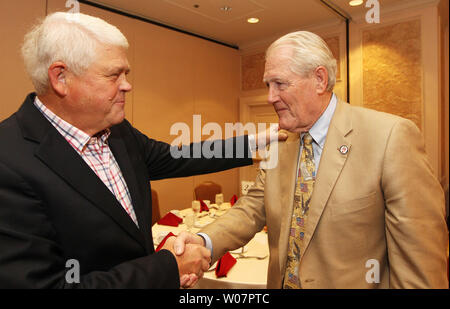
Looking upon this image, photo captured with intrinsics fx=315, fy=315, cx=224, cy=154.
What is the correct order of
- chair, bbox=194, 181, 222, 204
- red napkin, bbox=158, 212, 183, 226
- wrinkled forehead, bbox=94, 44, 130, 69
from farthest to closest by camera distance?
chair, bbox=194, 181, 222, 204 → red napkin, bbox=158, 212, 183, 226 → wrinkled forehead, bbox=94, 44, 130, 69

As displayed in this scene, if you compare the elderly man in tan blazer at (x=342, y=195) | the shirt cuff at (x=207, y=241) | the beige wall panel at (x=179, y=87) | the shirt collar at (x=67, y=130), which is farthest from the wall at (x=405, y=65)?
the shirt collar at (x=67, y=130)

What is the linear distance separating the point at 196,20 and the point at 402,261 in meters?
4.64

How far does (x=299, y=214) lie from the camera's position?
54.6 inches

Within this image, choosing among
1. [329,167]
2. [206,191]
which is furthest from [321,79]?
[206,191]

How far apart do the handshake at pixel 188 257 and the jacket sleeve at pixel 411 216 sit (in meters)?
0.79

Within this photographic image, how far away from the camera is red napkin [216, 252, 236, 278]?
1910mm

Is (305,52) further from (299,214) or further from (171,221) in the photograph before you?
(171,221)

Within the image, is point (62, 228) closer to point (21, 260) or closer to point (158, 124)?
point (21, 260)

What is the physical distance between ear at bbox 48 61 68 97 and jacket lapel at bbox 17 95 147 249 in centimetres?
11

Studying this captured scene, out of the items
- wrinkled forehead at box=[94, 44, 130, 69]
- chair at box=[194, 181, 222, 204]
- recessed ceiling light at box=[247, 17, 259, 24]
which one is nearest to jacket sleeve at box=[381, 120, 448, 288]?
wrinkled forehead at box=[94, 44, 130, 69]

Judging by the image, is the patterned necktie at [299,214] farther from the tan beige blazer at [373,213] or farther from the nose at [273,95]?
the nose at [273,95]

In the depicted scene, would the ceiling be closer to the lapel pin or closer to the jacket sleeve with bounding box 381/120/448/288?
the lapel pin

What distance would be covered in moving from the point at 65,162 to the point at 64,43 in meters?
0.42

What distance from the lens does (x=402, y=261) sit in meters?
1.17
